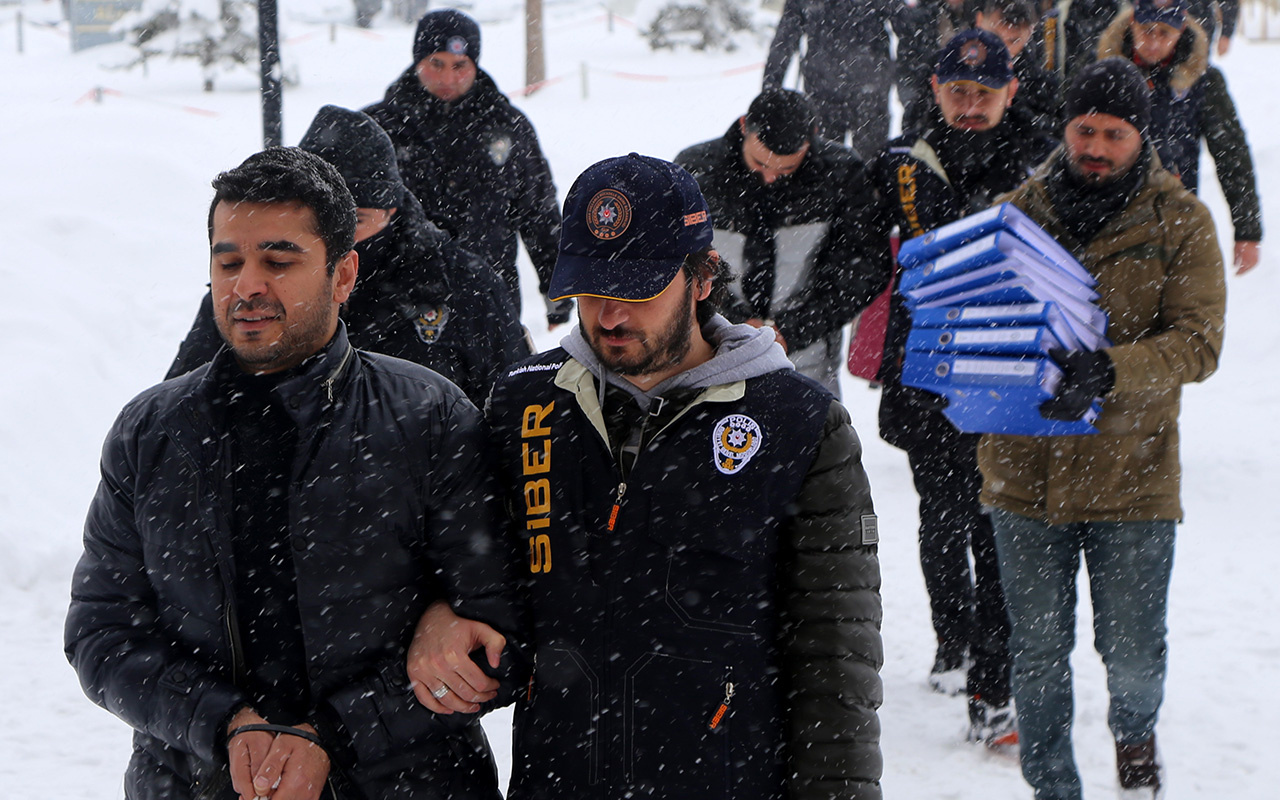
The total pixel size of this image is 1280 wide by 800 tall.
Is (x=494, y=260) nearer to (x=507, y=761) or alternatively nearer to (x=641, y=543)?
(x=507, y=761)

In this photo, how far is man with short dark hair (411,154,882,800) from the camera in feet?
7.57

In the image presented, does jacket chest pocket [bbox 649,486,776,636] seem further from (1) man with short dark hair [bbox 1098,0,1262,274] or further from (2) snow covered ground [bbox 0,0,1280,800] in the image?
(1) man with short dark hair [bbox 1098,0,1262,274]

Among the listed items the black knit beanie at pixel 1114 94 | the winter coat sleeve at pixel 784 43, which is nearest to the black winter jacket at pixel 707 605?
the black knit beanie at pixel 1114 94

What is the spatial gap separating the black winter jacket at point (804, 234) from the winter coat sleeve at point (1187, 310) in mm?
1328

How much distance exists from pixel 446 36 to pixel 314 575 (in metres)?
4.06

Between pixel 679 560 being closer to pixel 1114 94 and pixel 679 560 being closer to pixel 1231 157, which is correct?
pixel 1114 94

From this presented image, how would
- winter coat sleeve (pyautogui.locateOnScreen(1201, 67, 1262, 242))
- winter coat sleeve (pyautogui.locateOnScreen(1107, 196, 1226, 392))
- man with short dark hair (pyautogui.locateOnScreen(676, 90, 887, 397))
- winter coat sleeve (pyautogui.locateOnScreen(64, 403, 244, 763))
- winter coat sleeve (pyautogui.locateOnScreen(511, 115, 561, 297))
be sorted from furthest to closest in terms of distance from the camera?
winter coat sleeve (pyautogui.locateOnScreen(1201, 67, 1262, 242)) → winter coat sleeve (pyautogui.locateOnScreen(511, 115, 561, 297)) → man with short dark hair (pyautogui.locateOnScreen(676, 90, 887, 397)) → winter coat sleeve (pyautogui.locateOnScreen(1107, 196, 1226, 392)) → winter coat sleeve (pyautogui.locateOnScreen(64, 403, 244, 763))

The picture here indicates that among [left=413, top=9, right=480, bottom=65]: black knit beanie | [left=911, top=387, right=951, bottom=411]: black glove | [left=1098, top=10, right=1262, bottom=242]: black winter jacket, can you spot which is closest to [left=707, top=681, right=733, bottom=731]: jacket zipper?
[left=911, top=387, right=951, bottom=411]: black glove

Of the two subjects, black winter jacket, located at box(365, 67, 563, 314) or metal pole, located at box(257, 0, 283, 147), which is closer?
black winter jacket, located at box(365, 67, 563, 314)

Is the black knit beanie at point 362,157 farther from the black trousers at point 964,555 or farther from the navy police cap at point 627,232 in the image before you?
the black trousers at point 964,555

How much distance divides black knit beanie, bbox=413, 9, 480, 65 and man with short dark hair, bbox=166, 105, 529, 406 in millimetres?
1945

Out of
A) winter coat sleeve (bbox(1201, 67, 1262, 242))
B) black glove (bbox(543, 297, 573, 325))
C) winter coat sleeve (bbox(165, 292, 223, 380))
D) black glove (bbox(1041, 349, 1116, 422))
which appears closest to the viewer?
winter coat sleeve (bbox(165, 292, 223, 380))

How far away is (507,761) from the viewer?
456cm

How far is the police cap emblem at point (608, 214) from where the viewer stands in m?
2.36
